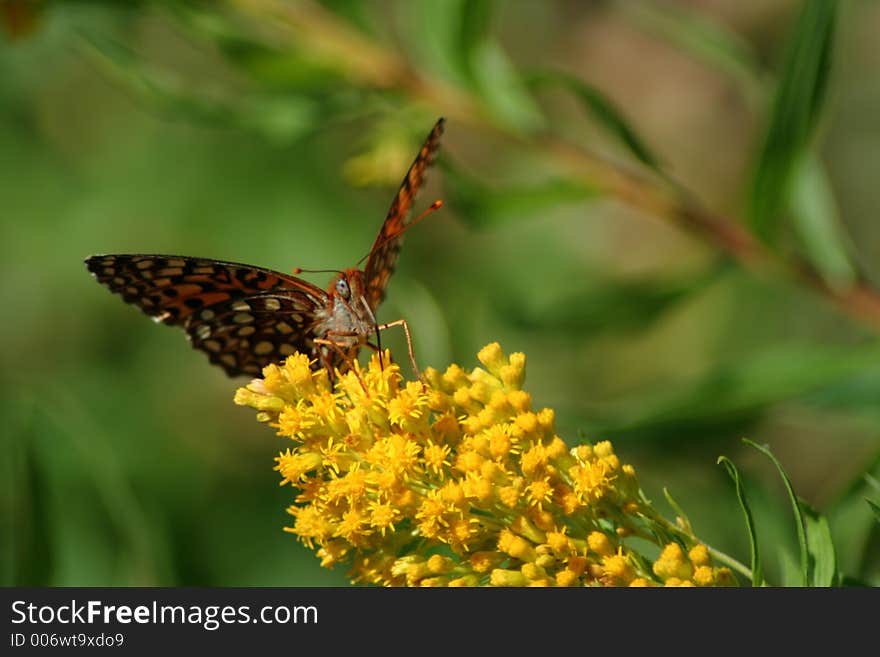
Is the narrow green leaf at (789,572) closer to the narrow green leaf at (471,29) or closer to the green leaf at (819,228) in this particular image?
the green leaf at (819,228)

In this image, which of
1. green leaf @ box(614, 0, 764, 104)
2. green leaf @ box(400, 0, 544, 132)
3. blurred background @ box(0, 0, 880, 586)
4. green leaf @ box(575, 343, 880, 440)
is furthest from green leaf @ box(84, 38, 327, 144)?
green leaf @ box(575, 343, 880, 440)

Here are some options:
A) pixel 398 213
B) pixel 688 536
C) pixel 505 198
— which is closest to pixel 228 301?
pixel 398 213

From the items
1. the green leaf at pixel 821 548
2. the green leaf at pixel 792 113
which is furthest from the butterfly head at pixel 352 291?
the green leaf at pixel 792 113

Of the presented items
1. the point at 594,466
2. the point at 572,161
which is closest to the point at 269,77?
the point at 572,161

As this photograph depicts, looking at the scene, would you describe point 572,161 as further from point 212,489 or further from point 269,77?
point 212,489

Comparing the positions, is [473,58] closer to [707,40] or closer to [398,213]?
[707,40]

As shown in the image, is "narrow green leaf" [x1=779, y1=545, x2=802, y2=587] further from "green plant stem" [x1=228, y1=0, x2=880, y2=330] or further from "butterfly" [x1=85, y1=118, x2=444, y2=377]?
"green plant stem" [x1=228, y1=0, x2=880, y2=330]
